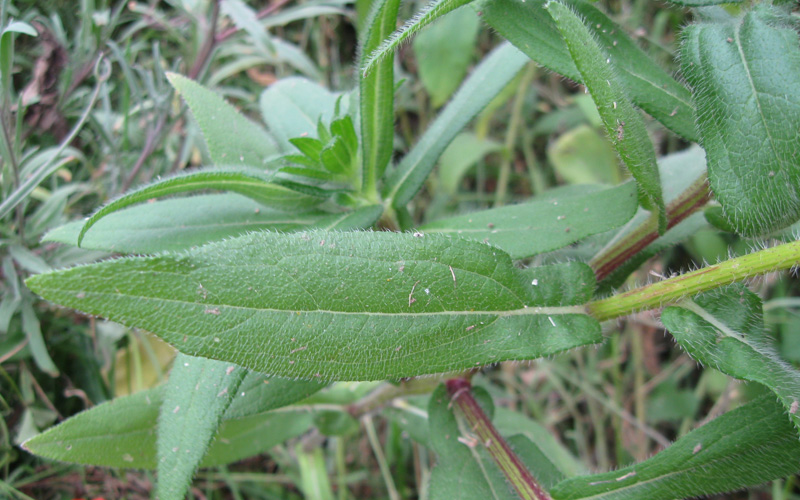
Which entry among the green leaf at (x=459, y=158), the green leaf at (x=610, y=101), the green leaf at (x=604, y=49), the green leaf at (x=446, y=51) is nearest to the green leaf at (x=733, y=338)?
the green leaf at (x=610, y=101)

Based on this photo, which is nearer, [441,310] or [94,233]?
[441,310]

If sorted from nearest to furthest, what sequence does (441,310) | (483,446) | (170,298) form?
(170,298), (441,310), (483,446)

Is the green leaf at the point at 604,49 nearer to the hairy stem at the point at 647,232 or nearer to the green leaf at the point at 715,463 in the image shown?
the hairy stem at the point at 647,232

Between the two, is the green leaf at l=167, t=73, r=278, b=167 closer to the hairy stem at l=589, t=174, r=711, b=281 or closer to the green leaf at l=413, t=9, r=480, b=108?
the hairy stem at l=589, t=174, r=711, b=281

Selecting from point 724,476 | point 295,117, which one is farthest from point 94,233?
point 724,476

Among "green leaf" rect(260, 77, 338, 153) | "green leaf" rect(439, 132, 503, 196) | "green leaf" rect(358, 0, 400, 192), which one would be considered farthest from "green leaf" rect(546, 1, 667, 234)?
"green leaf" rect(439, 132, 503, 196)

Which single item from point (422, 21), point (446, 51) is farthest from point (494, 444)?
point (446, 51)

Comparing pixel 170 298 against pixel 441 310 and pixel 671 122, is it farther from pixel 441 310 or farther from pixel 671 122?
pixel 671 122

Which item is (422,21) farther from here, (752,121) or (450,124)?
(752,121)
